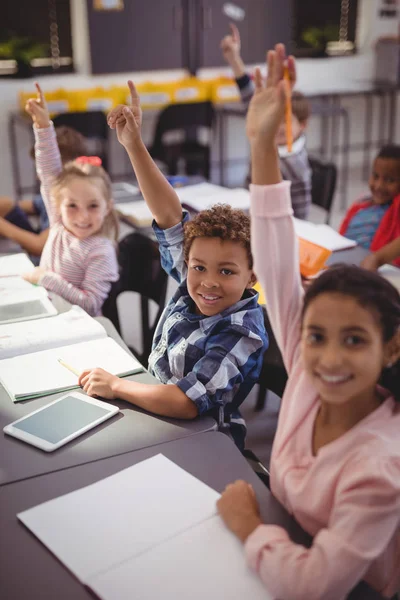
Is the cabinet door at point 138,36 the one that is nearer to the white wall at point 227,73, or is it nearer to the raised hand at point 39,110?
the white wall at point 227,73

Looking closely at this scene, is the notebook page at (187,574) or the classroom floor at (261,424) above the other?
the notebook page at (187,574)

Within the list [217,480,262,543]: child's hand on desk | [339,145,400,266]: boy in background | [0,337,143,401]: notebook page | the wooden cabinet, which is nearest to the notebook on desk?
[0,337,143,401]: notebook page

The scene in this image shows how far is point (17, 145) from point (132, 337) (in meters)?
3.42

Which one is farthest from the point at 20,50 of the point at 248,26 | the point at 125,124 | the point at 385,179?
the point at 125,124

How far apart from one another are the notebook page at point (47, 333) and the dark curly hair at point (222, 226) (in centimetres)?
43

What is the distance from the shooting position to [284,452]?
1176 millimetres

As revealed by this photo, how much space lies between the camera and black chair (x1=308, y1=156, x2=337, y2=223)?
12.0 feet

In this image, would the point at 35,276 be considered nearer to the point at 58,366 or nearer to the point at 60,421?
the point at 58,366

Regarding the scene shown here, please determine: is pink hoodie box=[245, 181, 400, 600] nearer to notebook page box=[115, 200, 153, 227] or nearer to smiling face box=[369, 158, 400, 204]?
notebook page box=[115, 200, 153, 227]

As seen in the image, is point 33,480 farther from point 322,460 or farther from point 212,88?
point 212,88

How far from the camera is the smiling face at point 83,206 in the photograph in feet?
8.12

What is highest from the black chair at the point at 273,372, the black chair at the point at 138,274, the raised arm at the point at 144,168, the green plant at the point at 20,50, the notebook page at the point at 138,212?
the green plant at the point at 20,50

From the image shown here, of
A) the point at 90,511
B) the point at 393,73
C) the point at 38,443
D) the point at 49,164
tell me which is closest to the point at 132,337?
the point at 49,164

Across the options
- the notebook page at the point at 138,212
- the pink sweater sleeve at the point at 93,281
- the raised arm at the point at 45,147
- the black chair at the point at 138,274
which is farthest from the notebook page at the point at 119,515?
the notebook page at the point at 138,212
